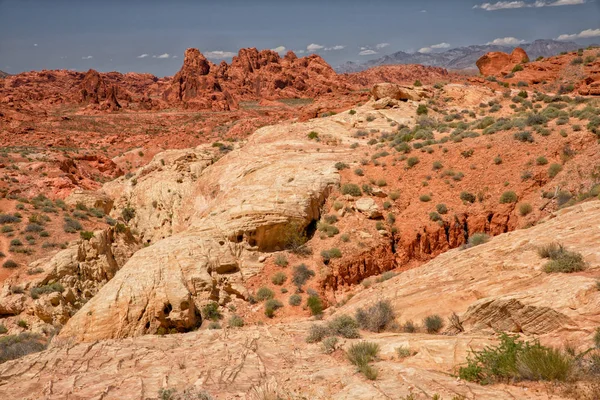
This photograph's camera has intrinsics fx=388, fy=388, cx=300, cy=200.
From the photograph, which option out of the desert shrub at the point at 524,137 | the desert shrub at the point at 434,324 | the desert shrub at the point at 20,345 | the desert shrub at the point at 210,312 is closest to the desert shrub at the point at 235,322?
the desert shrub at the point at 210,312

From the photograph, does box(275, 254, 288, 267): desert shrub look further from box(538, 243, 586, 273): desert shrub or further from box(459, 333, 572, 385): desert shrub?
box(459, 333, 572, 385): desert shrub

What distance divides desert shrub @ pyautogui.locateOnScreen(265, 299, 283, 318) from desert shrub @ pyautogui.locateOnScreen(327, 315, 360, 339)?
198 inches

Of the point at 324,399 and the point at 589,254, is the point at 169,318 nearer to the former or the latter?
the point at 324,399

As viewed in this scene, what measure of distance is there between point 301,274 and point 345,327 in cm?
646

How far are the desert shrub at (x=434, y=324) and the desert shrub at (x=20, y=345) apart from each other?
9.69m

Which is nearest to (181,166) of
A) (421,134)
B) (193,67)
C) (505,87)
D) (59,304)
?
(59,304)

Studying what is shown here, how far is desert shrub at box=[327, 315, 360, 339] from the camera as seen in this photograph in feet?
28.2

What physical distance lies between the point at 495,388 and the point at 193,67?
12026cm

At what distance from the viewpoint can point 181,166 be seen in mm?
26859

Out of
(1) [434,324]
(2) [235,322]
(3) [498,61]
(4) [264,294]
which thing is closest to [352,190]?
(4) [264,294]

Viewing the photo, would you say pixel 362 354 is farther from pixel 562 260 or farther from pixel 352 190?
pixel 352 190

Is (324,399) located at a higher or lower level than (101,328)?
higher

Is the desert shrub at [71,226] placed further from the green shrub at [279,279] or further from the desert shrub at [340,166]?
the desert shrub at [340,166]

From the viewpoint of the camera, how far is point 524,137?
18.1 meters
